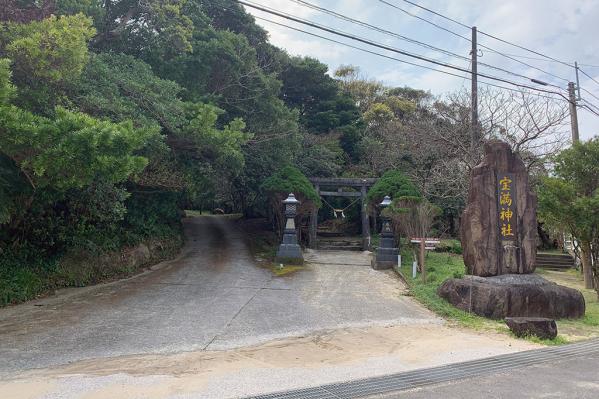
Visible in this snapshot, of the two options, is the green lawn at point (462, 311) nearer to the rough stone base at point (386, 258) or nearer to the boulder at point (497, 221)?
the rough stone base at point (386, 258)

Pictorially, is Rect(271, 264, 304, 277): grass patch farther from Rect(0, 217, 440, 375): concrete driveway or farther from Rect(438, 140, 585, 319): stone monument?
Rect(438, 140, 585, 319): stone monument

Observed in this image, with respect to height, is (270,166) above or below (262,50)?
below

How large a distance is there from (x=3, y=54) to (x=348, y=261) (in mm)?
11518

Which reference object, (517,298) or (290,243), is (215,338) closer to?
(517,298)

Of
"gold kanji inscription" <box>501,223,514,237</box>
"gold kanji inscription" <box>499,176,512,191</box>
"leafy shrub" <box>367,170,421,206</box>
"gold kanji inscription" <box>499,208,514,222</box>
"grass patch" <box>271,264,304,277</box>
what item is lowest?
"grass patch" <box>271,264,304,277</box>

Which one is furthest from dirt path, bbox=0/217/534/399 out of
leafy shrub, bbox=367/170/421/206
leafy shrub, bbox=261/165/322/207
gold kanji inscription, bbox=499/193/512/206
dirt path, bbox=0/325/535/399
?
leafy shrub, bbox=261/165/322/207

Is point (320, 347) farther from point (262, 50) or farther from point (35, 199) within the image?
point (262, 50)

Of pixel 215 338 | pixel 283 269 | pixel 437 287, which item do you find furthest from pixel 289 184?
pixel 215 338

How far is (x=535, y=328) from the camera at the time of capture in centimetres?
694

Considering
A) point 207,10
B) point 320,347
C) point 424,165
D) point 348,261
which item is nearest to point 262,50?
point 207,10

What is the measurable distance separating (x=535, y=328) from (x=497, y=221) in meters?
2.58

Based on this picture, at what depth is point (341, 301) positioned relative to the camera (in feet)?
31.0

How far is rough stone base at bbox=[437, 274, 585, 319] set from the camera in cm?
814

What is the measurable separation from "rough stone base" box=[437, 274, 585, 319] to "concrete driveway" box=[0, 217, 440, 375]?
96 centimetres
